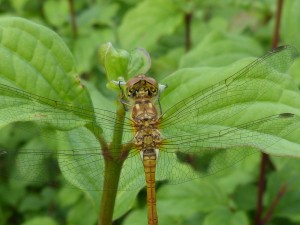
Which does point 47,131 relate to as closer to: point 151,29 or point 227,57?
point 227,57

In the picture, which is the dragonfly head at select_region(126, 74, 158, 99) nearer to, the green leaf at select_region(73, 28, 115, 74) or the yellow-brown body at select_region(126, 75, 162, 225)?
the yellow-brown body at select_region(126, 75, 162, 225)

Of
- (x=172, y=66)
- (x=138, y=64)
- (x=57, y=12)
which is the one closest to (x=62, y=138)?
(x=138, y=64)

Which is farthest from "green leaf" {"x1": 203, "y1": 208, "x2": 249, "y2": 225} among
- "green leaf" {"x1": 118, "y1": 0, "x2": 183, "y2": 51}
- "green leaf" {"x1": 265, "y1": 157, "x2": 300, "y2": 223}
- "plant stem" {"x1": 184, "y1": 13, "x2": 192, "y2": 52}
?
"plant stem" {"x1": 184, "y1": 13, "x2": 192, "y2": 52}

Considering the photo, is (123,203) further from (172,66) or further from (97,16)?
(97,16)

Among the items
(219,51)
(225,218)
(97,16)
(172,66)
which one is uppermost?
(97,16)

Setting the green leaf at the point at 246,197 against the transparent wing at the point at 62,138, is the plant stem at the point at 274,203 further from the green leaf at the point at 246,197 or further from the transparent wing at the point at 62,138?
the transparent wing at the point at 62,138

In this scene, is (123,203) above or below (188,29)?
below
